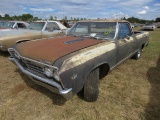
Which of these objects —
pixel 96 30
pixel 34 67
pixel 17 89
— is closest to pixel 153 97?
pixel 96 30

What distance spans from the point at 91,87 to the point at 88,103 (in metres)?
0.38

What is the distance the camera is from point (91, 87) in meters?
2.96

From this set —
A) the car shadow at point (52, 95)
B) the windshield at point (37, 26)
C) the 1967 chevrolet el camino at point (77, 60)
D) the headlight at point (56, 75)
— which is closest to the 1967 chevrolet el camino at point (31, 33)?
the windshield at point (37, 26)

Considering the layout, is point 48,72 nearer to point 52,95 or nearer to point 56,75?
point 56,75

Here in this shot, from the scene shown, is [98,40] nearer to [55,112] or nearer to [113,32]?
[113,32]

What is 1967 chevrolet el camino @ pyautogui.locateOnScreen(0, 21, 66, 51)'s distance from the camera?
5.70 m

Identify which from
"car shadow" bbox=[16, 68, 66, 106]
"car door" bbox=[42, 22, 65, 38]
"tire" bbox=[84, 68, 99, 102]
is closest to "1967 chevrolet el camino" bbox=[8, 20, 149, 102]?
"tire" bbox=[84, 68, 99, 102]

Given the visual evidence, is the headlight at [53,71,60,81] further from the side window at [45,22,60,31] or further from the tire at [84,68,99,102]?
the side window at [45,22,60,31]

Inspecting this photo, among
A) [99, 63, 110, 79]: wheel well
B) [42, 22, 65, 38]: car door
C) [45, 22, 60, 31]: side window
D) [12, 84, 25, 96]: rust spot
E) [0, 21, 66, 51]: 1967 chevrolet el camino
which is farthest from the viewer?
[45, 22, 60, 31]: side window

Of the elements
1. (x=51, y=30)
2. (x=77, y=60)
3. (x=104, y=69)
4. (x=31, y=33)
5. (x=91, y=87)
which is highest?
(x=51, y=30)

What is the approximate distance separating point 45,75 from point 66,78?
470 mm

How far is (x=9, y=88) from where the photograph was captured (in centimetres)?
363

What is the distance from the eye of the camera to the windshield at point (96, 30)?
12.7 feet

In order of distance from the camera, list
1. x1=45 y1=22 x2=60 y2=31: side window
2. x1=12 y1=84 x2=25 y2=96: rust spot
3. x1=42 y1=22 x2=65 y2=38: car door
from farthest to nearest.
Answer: x1=45 y1=22 x2=60 y2=31: side window → x1=42 y1=22 x2=65 y2=38: car door → x1=12 y1=84 x2=25 y2=96: rust spot
